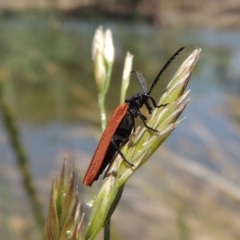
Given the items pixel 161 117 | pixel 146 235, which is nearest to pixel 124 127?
pixel 161 117

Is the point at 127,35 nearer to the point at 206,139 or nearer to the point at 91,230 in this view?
the point at 206,139

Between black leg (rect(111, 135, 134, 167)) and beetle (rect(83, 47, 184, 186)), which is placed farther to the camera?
beetle (rect(83, 47, 184, 186))

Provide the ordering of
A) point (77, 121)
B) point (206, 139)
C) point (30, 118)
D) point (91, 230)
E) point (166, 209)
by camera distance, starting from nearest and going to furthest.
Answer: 1. point (91, 230)
2. point (166, 209)
3. point (206, 139)
4. point (77, 121)
5. point (30, 118)

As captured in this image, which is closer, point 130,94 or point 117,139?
point 117,139

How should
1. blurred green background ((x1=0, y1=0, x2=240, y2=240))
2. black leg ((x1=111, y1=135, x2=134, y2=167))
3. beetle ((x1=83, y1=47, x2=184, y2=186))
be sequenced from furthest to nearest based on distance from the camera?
blurred green background ((x1=0, y1=0, x2=240, y2=240)) → beetle ((x1=83, y1=47, x2=184, y2=186)) → black leg ((x1=111, y1=135, x2=134, y2=167))

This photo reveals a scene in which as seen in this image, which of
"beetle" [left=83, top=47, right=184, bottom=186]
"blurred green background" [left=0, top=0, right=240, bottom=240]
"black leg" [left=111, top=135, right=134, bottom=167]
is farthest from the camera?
"blurred green background" [left=0, top=0, right=240, bottom=240]

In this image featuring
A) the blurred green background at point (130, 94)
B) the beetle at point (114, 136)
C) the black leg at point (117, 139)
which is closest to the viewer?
the black leg at point (117, 139)

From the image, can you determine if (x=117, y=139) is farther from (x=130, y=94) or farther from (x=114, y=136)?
(x=130, y=94)

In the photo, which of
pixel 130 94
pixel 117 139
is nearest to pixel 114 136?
pixel 117 139
